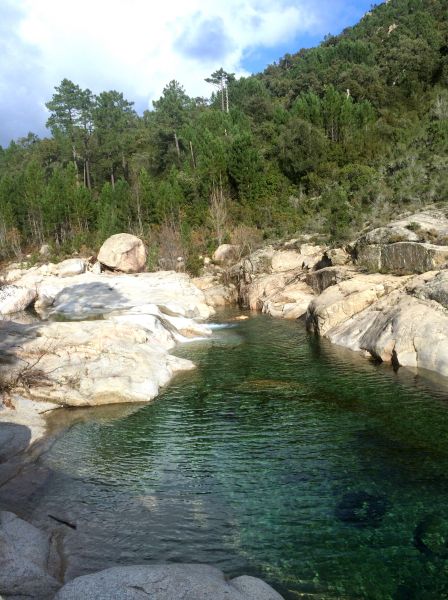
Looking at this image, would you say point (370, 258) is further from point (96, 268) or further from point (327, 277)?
point (96, 268)

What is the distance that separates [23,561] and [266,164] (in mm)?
61230

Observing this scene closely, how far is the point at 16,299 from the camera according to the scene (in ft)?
132

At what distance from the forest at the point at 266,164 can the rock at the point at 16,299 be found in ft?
47.1

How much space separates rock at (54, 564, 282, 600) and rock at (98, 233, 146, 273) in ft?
154

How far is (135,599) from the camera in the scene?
6.04 meters

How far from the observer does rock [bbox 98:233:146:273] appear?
52.3 metres

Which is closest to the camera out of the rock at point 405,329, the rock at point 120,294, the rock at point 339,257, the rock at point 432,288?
the rock at point 405,329

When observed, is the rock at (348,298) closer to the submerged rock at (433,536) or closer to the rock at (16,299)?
the submerged rock at (433,536)

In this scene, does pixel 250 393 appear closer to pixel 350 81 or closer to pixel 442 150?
pixel 442 150

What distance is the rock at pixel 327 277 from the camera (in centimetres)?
3016

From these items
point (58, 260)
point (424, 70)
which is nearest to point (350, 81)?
point (424, 70)

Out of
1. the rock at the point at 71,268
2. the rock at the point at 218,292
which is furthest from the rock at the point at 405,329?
the rock at the point at 71,268

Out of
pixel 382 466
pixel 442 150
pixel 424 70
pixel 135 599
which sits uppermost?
pixel 424 70

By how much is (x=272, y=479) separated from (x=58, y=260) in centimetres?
5403
